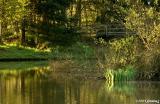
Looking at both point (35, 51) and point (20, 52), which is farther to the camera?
point (35, 51)

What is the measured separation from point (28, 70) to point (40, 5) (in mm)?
17747

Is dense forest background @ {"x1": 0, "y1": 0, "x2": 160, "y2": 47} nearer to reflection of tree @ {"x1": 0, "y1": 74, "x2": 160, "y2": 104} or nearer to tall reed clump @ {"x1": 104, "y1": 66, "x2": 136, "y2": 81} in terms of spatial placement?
tall reed clump @ {"x1": 104, "y1": 66, "x2": 136, "y2": 81}

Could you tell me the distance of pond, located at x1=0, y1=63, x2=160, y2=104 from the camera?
1991 cm

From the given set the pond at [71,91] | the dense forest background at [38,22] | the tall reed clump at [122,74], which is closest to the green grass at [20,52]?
the dense forest background at [38,22]

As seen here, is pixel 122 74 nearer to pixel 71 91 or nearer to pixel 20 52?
pixel 71 91

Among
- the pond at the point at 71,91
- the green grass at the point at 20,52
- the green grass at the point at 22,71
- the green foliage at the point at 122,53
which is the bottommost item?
the green grass at the point at 20,52

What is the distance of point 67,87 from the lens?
24.2m

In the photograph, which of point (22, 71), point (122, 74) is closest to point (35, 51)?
point (22, 71)

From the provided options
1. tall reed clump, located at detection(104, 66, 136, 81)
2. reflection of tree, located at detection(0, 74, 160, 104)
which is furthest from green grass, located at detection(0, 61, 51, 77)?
tall reed clump, located at detection(104, 66, 136, 81)

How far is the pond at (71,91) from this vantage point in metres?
19.9

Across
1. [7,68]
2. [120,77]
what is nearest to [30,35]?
[7,68]

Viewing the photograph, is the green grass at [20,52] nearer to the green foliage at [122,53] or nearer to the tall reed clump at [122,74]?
the green foliage at [122,53]

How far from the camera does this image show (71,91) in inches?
898

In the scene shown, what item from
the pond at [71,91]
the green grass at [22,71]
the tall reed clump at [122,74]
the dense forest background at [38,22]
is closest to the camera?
the pond at [71,91]
